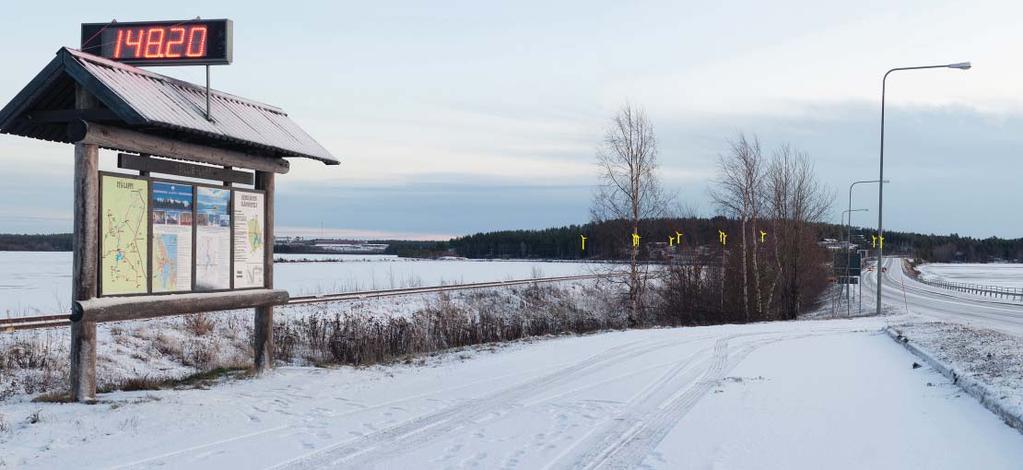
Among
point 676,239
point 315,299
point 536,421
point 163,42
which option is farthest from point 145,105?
point 676,239

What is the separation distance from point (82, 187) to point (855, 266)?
41.2m

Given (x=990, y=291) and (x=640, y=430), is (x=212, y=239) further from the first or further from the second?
(x=990, y=291)

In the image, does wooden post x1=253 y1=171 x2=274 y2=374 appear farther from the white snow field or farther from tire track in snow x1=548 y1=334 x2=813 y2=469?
tire track in snow x1=548 y1=334 x2=813 y2=469

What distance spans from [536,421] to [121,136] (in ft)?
20.5

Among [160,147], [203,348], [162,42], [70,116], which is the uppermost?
[162,42]

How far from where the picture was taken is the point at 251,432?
844 cm

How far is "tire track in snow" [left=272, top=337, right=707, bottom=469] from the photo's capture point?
7.29 metres

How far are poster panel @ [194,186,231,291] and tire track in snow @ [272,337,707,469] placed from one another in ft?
14.2

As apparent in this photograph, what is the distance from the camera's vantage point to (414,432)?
852 cm

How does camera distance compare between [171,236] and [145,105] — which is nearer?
[145,105]

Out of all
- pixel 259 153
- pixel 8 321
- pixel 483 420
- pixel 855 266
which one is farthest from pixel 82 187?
pixel 855 266

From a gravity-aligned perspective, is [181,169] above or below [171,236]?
above

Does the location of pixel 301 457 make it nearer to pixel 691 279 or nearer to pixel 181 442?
pixel 181 442

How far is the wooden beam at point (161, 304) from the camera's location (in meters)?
9.80
